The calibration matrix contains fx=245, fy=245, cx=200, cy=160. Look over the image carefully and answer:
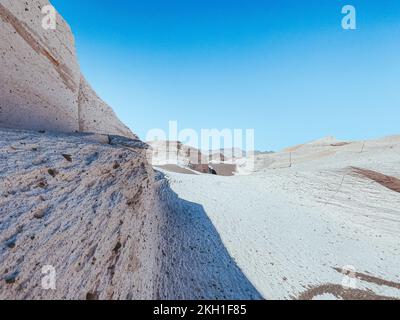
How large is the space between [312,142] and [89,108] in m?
27.2

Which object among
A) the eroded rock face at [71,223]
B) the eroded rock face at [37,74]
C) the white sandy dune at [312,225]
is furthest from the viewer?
the white sandy dune at [312,225]

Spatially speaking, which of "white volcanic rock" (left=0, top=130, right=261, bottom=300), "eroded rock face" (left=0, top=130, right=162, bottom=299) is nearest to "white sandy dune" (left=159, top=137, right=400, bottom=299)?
"white volcanic rock" (left=0, top=130, right=261, bottom=300)

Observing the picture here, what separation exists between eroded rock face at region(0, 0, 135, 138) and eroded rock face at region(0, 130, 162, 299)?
1146 millimetres

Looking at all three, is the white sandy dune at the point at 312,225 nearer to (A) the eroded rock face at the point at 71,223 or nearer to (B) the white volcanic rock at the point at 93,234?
(B) the white volcanic rock at the point at 93,234

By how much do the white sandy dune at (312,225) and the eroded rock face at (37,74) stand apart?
3.27 m

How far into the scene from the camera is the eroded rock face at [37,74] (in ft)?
12.6

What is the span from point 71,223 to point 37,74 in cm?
330

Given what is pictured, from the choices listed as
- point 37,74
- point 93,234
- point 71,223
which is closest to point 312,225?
point 93,234

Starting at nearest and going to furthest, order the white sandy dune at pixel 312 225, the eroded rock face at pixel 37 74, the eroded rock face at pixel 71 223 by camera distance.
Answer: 1. the eroded rock face at pixel 71 223
2. the eroded rock face at pixel 37 74
3. the white sandy dune at pixel 312 225

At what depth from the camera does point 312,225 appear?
672 cm

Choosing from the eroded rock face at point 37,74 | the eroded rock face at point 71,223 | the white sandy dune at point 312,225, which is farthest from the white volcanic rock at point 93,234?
the eroded rock face at point 37,74

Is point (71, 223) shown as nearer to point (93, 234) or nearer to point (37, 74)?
point (93, 234)

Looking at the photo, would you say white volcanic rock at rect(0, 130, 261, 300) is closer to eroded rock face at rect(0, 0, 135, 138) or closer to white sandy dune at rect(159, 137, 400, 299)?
white sandy dune at rect(159, 137, 400, 299)
